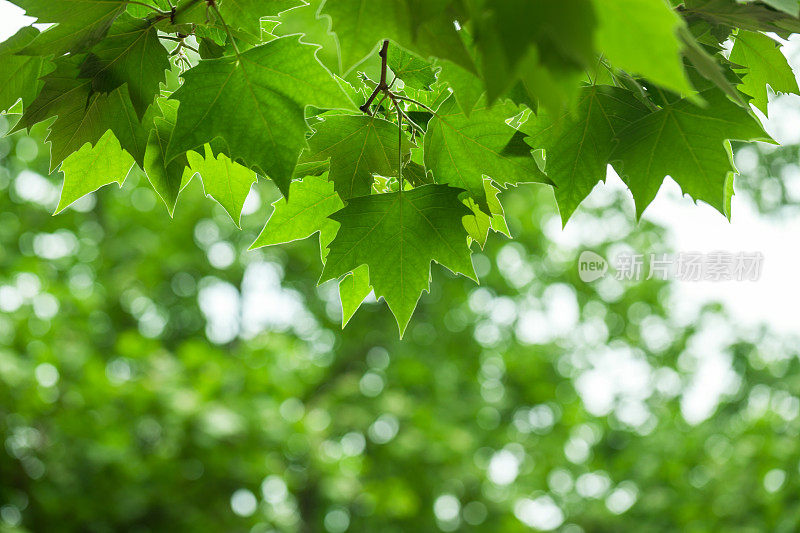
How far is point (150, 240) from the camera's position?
10.1 metres

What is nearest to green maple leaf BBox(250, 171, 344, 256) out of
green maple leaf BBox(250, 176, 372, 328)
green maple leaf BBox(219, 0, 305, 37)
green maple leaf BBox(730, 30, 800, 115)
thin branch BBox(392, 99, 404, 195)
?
green maple leaf BBox(250, 176, 372, 328)

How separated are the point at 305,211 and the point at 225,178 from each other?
4.8 inches

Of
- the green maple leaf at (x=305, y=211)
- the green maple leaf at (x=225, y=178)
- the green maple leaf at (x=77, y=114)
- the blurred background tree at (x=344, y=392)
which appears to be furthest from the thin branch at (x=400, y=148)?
the blurred background tree at (x=344, y=392)

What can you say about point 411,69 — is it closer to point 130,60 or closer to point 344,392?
point 130,60

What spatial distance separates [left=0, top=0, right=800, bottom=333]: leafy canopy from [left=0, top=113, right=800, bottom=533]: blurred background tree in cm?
516

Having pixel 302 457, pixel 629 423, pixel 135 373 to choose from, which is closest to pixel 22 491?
pixel 135 373

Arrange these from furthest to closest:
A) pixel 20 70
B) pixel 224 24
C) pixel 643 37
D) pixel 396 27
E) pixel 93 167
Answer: pixel 93 167 → pixel 20 70 → pixel 224 24 → pixel 396 27 → pixel 643 37

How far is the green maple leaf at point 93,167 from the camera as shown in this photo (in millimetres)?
974

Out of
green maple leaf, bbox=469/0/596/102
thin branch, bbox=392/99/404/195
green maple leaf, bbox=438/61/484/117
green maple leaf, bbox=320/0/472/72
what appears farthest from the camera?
thin branch, bbox=392/99/404/195

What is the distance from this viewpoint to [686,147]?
85cm

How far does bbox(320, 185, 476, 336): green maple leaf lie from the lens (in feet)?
2.92

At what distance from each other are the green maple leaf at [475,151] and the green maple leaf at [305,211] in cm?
16

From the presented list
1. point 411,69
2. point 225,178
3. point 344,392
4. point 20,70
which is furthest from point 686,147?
point 344,392

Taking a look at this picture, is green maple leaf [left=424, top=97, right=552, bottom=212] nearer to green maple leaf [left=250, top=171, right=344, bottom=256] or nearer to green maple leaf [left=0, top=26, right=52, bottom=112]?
green maple leaf [left=250, top=171, right=344, bottom=256]
